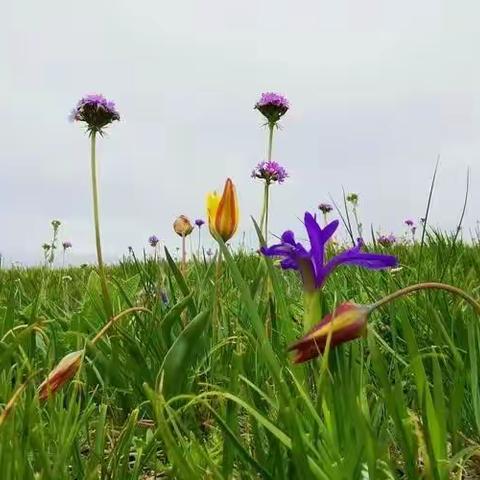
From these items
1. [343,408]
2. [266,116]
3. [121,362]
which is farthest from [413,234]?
[343,408]

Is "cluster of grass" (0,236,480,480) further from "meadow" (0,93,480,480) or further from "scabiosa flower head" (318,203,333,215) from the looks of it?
"scabiosa flower head" (318,203,333,215)

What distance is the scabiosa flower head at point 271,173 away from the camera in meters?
2.61

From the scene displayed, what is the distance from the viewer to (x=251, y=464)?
991 mm

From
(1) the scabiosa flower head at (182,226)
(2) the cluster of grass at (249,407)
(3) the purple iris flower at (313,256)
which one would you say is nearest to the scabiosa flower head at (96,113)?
(2) the cluster of grass at (249,407)

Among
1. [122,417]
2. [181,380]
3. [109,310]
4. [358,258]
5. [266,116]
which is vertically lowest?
[122,417]

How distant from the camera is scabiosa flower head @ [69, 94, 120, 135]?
2.22 m

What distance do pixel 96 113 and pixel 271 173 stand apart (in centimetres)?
73

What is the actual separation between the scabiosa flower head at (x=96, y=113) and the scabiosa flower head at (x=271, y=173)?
58 cm

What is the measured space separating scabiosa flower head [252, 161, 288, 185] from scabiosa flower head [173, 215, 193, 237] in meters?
0.31

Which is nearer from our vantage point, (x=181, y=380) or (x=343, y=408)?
(x=343, y=408)

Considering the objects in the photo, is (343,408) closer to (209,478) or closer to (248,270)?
(209,478)

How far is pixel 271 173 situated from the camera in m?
2.71

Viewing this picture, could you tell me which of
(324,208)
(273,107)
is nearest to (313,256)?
(273,107)

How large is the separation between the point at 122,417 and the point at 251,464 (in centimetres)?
71
